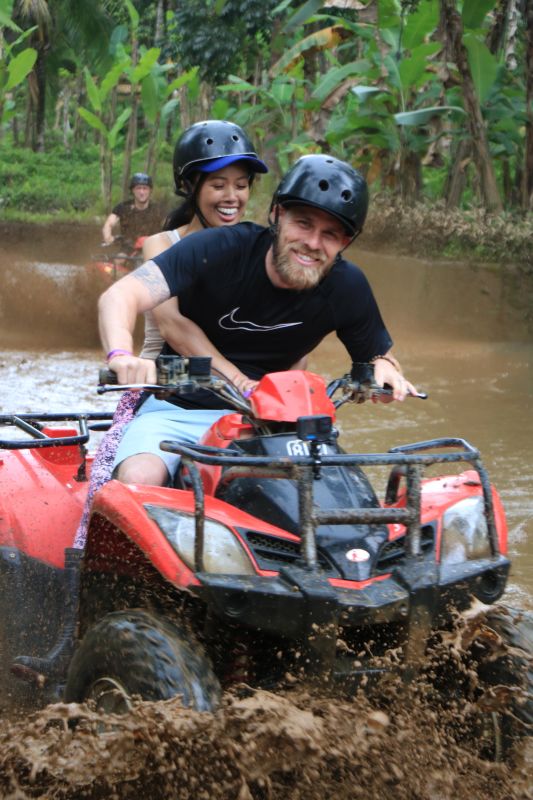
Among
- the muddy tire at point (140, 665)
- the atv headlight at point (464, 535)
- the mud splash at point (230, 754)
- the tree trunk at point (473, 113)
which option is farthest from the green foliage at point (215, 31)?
the mud splash at point (230, 754)

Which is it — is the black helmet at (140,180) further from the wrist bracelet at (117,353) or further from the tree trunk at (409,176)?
the wrist bracelet at (117,353)

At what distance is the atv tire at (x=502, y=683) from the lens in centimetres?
292

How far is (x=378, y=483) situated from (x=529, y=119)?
714 cm

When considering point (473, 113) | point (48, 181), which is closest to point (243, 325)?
point (473, 113)

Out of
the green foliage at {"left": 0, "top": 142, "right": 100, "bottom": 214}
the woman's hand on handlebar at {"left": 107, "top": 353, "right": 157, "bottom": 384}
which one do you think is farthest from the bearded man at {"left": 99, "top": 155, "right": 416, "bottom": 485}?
the green foliage at {"left": 0, "top": 142, "right": 100, "bottom": 214}

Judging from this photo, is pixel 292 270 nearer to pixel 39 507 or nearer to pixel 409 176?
pixel 39 507

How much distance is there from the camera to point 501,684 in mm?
2973

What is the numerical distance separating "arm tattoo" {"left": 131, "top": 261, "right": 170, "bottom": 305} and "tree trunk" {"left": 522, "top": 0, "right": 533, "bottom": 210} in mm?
9931

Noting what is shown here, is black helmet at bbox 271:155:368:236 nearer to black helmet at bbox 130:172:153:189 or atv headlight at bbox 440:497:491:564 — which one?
atv headlight at bbox 440:497:491:564

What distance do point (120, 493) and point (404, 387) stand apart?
1.04 meters

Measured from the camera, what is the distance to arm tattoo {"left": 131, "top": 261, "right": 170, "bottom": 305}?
11.1 ft

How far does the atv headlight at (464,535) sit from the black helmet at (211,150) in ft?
6.44

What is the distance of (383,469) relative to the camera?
7.31m

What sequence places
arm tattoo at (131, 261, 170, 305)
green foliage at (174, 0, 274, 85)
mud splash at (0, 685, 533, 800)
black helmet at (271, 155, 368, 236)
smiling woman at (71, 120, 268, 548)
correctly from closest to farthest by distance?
mud splash at (0, 685, 533, 800) < black helmet at (271, 155, 368, 236) < arm tattoo at (131, 261, 170, 305) < smiling woman at (71, 120, 268, 548) < green foliage at (174, 0, 274, 85)
